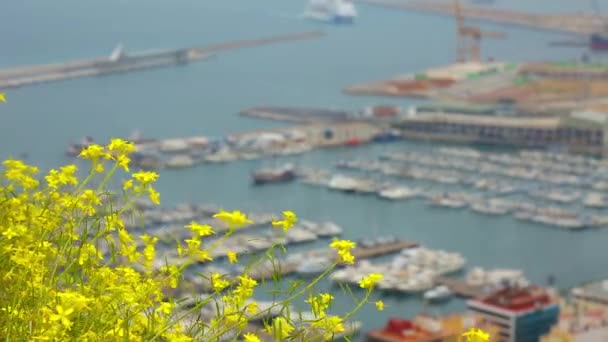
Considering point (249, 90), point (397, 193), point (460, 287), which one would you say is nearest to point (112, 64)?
point (249, 90)

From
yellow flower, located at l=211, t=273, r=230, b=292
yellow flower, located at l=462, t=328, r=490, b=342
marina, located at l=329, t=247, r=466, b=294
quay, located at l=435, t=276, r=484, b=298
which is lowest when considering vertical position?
quay, located at l=435, t=276, r=484, b=298

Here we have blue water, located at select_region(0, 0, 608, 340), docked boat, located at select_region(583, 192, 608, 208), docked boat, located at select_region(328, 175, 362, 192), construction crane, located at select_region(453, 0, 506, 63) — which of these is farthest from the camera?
construction crane, located at select_region(453, 0, 506, 63)

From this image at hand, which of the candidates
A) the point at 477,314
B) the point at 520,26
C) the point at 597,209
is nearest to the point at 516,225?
the point at 597,209

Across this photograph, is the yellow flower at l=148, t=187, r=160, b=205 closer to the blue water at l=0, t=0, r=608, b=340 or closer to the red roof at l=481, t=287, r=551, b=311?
the blue water at l=0, t=0, r=608, b=340

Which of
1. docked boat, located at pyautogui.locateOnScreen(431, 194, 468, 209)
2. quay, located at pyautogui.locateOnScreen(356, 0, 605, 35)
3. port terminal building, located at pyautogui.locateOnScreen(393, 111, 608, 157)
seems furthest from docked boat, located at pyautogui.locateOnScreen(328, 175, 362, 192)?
quay, located at pyautogui.locateOnScreen(356, 0, 605, 35)

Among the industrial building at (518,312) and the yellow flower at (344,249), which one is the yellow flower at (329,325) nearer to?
the yellow flower at (344,249)

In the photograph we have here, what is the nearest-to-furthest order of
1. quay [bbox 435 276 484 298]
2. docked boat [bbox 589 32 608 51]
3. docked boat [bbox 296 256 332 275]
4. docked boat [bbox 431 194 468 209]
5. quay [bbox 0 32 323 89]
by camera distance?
1. docked boat [bbox 296 256 332 275]
2. quay [bbox 435 276 484 298]
3. docked boat [bbox 431 194 468 209]
4. quay [bbox 0 32 323 89]
5. docked boat [bbox 589 32 608 51]

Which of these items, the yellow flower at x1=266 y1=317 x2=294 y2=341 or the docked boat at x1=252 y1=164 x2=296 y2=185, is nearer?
the yellow flower at x1=266 y1=317 x2=294 y2=341

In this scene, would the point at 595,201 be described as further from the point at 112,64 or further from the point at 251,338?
the point at 251,338

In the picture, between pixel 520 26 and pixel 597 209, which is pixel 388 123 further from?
pixel 520 26
